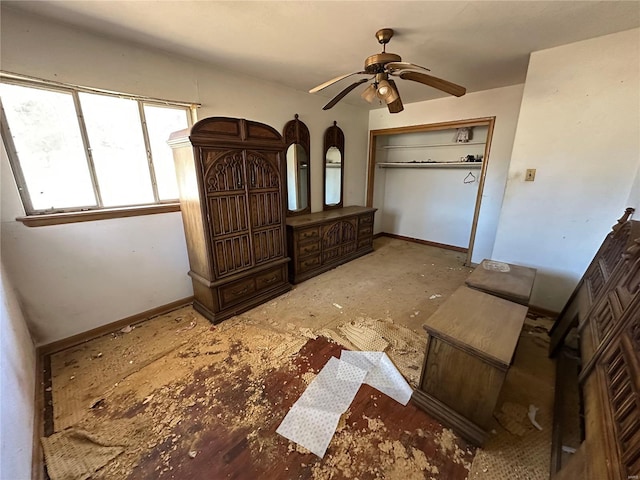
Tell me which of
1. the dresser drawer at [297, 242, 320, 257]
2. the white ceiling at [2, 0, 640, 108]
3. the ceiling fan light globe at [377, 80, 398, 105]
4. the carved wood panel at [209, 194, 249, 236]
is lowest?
the dresser drawer at [297, 242, 320, 257]

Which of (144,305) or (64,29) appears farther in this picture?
(144,305)

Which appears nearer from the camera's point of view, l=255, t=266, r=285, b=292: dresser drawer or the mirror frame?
l=255, t=266, r=285, b=292: dresser drawer

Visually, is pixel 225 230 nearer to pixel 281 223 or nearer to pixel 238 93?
pixel 281 223

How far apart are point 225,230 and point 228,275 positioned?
0.42 metres

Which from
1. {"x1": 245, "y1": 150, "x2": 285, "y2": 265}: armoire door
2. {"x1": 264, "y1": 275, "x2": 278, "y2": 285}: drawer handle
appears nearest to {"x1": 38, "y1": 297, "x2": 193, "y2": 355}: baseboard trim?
{"x1": 264, "y1": 275, "x2": 278, "y2": 285}: drawer handle

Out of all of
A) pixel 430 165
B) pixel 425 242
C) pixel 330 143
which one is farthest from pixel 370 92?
pixel 425 242

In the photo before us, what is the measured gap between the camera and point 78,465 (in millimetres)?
1214

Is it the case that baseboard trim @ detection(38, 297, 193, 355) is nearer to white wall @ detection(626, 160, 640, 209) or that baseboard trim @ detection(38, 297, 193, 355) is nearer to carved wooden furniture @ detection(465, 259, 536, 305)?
carved wooden furniture @ detection(465, 259, 536, 305)

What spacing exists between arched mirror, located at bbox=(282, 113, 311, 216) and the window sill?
4.72 feet

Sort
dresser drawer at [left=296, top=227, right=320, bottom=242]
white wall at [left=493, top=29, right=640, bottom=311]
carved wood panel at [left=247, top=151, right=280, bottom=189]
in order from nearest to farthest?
white wall at [left=493, top=29, right=640, bottom=311]
carved wood panel at [left=247, top=151, right=280, bottom=189]
dresser drawer at [left=296, top=227, right=320, bottom=242]

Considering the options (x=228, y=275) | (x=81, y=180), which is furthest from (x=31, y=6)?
(x=228, y=275)

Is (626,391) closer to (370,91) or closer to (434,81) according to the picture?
(434,81)

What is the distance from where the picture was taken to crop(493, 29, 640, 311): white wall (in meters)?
1.92

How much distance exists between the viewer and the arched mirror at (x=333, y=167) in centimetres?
375
